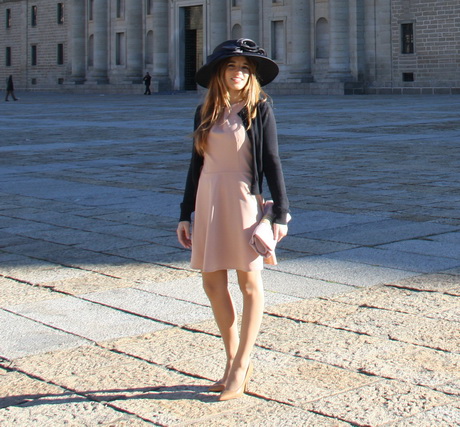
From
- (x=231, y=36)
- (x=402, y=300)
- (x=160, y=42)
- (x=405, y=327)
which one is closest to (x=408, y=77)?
(x=231, y=36)

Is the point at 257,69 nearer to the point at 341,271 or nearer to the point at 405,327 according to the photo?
the point at 405,327

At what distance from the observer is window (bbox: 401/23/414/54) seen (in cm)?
4650

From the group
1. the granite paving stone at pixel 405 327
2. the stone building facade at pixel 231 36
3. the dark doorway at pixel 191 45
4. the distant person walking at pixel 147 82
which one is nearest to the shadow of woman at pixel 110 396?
the granite paving stone at pixel 405 327

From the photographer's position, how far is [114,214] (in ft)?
31.9

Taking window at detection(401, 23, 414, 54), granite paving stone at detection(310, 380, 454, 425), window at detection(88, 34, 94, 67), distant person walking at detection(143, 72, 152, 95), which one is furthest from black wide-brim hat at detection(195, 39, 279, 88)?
window at detection(88, 34, 94, 67)

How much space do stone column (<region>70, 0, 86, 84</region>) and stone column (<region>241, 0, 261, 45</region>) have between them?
55.8ft

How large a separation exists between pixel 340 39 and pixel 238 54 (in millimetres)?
44831

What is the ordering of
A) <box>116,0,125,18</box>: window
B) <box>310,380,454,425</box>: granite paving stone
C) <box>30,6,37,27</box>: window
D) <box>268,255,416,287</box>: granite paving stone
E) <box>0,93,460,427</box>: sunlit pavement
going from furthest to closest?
<box>30,6,37,27</box>: window < <box>116,0,125,18</box>: window < <box>268,255,416,287</box>: granite paving stone < <box>0,93,460,427</box>: sunlit pavement < <box>310,380,454,425</box>: granite paving stone

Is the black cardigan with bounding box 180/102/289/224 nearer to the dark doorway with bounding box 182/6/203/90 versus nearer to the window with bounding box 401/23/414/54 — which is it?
the window with bounding box 401/23/414/54

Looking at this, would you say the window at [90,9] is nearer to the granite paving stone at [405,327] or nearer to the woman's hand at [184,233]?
the granite paving stone at [405,327]

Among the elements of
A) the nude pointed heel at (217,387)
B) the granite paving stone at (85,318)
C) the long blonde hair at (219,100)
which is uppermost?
the long blonde hair at (219,100)

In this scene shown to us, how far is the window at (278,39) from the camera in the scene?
52.4 metres

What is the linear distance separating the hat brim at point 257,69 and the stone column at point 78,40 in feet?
207

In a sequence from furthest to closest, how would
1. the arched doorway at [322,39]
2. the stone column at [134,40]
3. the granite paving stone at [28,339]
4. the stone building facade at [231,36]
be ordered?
the stone column at [134,40] < the arched doorway at [322,39] < the stone building facade at [231,36] < the granite paving stone at [28,339]
